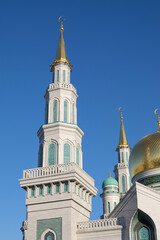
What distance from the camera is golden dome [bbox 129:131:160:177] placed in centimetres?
2465

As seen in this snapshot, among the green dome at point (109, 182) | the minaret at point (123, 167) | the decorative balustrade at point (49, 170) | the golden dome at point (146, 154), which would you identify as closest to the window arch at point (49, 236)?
the decorative balustrade at point (49, 170)

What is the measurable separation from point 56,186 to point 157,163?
24.4 ft

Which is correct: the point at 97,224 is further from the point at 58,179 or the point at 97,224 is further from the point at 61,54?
the point at 61,54

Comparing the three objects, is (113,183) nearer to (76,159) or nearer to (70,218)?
(76,159)

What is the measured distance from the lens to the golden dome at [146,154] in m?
24.7

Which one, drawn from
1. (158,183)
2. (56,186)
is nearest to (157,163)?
(158,183)

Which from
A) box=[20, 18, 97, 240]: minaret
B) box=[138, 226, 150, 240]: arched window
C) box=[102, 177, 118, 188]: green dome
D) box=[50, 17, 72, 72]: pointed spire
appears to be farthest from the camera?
box=[102, 177, 118, 188]: green dome

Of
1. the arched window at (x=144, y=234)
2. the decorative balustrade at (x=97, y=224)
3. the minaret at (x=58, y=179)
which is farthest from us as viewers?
the minaret at (x=58, y=179)

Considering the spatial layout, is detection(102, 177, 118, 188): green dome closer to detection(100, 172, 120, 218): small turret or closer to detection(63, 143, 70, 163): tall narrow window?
detection(100, 172, 120, 218): small turret

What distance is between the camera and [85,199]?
70.9 ft

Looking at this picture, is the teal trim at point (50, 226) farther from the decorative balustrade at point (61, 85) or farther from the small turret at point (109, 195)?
the small turret at point (109, 195)

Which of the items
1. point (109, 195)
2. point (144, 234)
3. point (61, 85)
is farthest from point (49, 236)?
point (109, 195)

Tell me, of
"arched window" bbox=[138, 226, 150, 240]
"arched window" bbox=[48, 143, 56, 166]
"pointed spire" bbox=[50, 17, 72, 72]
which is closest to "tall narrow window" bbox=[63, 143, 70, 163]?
"arched window" bbox=[48, 143, 56, 166]

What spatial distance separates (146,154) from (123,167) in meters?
15.4
